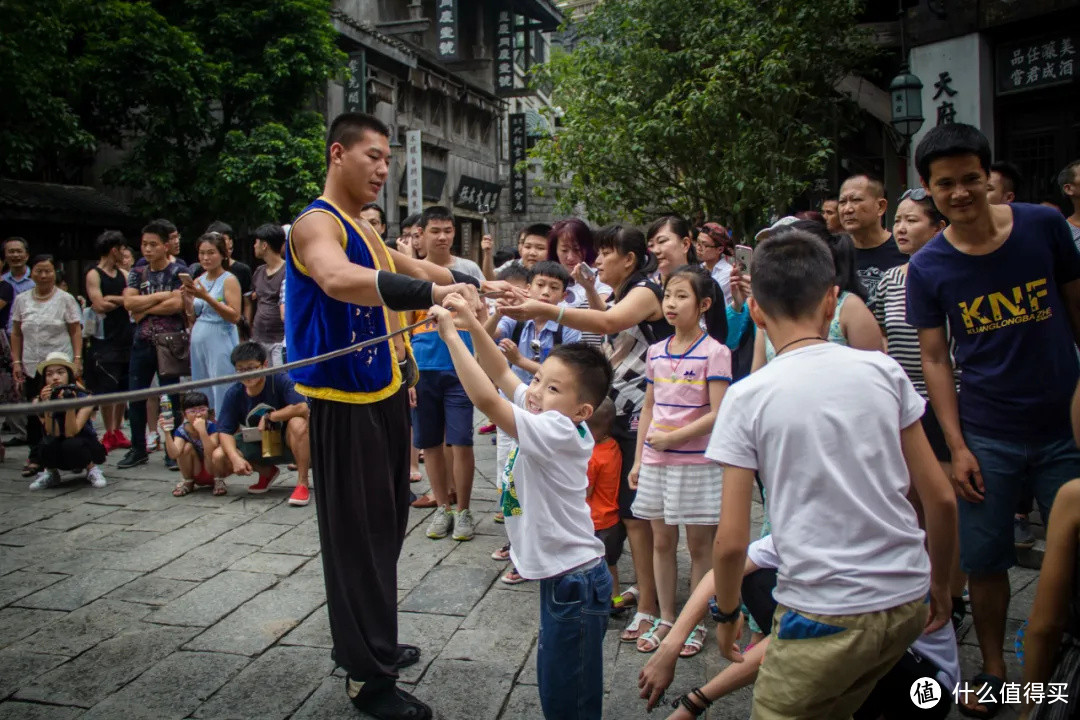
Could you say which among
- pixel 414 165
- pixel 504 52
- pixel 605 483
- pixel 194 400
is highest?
pixel 504 52

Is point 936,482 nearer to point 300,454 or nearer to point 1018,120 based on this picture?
point 300,454

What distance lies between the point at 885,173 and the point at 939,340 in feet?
38.4

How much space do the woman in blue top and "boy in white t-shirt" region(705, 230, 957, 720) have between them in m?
5.69

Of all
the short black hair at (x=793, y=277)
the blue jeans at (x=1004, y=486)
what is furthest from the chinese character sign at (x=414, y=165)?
the short black hair at (x=793, y=277)

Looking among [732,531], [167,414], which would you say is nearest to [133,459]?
[167,414]

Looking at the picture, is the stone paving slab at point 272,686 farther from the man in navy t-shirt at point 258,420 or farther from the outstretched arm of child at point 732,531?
the man in navy t-shirt at point 258,420

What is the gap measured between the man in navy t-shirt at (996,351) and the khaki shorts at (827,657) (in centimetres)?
118

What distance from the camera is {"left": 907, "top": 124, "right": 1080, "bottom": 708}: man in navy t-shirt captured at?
2.92 m

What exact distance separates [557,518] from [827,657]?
3.03ft

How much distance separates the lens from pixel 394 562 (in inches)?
125

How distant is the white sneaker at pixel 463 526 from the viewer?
4.97 m

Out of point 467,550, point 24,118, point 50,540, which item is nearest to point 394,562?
point 467,550

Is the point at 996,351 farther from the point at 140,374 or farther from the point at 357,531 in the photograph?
the point at 140,374

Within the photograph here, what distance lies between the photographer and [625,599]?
4008 millimetres
